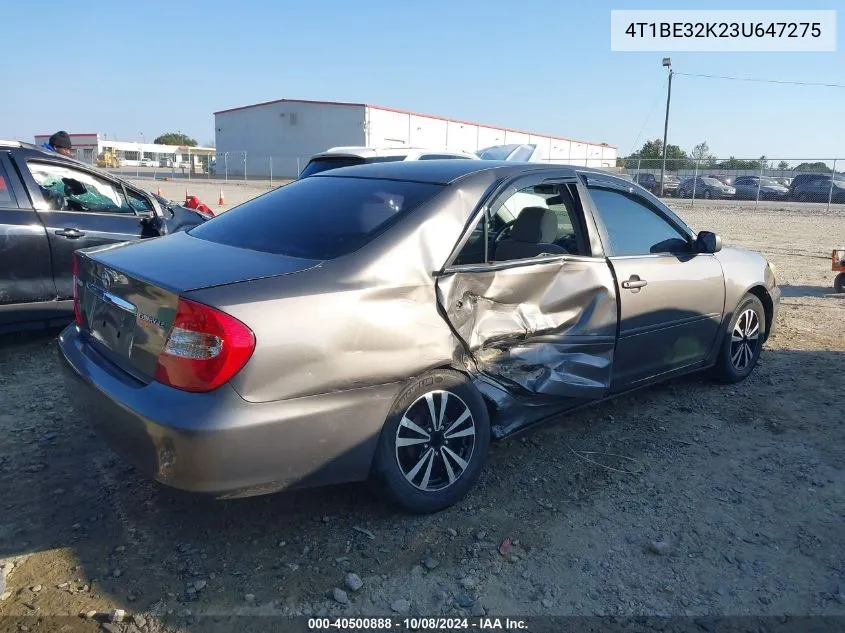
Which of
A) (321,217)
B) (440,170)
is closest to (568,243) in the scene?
(440,170)

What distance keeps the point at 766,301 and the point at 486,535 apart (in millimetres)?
3422

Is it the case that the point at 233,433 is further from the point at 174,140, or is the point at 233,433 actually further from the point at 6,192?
the point at 174,140

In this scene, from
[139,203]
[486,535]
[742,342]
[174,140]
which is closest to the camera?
[486,535]

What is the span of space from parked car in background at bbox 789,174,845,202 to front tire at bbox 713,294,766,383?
87.9 ft

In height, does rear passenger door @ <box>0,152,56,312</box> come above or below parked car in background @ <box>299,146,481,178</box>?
below

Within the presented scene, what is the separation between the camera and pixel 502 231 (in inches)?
147

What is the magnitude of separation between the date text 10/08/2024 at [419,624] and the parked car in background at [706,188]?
3375 cm

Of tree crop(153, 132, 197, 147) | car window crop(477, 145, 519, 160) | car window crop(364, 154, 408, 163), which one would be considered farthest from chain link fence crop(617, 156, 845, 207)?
tree crop(153, 132, 197, 147)

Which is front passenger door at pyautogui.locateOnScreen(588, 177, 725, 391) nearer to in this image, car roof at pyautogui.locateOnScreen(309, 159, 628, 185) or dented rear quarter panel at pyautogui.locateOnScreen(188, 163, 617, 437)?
dented rear quarter panel at pyautogui.locateOnScreen(188, 163, 617, 437)

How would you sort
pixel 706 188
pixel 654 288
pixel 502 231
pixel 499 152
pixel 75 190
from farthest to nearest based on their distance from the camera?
pixel 706 188 < pixel 499 152 < pixel 75 190 < pixel 654 288 < pixel 502 231

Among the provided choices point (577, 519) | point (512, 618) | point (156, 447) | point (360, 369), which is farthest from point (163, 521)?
point (577, 519)

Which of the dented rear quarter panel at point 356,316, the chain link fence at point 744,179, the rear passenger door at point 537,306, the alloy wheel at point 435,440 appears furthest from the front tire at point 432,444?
the chain link fence at point 744,179

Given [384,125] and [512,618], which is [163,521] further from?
[384,125]

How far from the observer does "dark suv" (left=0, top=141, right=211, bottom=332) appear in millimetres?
5203
